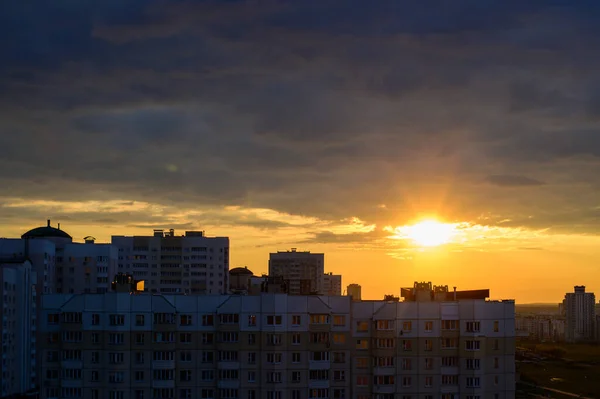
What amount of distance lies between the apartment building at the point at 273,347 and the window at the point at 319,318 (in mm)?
151

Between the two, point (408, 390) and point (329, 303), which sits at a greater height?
point (329, 303)

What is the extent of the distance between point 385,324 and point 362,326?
8.71 ft

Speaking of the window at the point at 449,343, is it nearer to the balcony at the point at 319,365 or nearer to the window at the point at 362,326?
the window at the point at 362,326

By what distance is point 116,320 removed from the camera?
98.6 m

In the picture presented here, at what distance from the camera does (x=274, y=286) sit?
370ft

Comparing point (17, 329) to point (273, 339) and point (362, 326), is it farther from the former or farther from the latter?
point (362, 326)

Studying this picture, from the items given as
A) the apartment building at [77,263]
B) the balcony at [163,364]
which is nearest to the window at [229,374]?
the balcony at [163,364]

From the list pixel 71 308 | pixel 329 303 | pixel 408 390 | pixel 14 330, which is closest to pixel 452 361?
pixel 408 390

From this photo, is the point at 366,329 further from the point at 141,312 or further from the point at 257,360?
the point at 141,312

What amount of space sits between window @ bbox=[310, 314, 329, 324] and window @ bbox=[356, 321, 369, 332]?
4.21 metres

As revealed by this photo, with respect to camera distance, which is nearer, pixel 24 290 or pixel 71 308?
pixel 71 308

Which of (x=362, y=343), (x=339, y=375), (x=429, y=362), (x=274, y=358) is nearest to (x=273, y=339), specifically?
(x=274, y=358)

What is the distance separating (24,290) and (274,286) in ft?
94.6

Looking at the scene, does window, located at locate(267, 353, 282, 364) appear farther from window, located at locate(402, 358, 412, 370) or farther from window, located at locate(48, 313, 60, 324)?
window, located at locate(48, 313, 60, 324)
